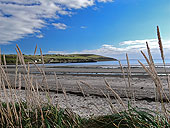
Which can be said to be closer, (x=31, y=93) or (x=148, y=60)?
(x=148, y=60)

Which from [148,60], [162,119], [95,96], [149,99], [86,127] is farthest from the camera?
[95,96]

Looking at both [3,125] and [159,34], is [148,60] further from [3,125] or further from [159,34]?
[3,125]

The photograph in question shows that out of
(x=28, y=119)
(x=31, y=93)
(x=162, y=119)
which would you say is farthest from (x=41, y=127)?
(x=162, y=119)

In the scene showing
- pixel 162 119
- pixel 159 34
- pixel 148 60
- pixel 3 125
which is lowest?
pixel 3 125

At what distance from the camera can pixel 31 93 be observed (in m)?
2.47

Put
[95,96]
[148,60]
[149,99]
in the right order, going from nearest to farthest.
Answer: [148,60], [149,99], [95,96]

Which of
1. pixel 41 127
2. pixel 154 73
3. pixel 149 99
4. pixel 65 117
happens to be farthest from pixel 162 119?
pixel 149 99

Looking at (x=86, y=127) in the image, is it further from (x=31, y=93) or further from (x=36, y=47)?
(x=36, y=47)

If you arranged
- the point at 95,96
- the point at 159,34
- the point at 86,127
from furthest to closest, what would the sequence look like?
the point at 95,96, the point at 86,127, the point at 159,34

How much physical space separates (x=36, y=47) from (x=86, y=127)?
1327mm

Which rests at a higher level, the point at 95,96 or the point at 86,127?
the point at 86,127

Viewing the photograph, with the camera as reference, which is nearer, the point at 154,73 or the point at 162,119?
the point at 154,73

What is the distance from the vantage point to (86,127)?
233 centimetres

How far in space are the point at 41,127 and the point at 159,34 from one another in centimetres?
198
